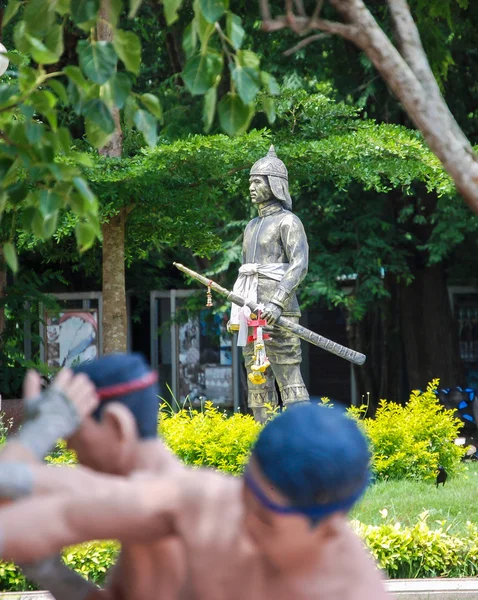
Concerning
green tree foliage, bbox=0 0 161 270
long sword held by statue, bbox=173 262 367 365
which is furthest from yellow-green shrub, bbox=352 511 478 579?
green tree foliage, bbox=0 0 161 270

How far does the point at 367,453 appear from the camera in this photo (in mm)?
1778

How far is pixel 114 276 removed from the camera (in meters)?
10.7

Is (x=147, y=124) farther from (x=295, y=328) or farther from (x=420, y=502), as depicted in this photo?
(x=295, y=328)

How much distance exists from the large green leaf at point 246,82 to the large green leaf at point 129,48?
0.88 ft

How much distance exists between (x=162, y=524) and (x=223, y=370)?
49.7ft

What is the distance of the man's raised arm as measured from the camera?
1741mm

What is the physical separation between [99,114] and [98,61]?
147 mm

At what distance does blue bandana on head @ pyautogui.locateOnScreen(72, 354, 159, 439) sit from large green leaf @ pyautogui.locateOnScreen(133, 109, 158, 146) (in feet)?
2.98

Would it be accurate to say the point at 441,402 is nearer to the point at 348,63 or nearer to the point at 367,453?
the point at 348,63

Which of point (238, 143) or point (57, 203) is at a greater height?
point (238, 143)

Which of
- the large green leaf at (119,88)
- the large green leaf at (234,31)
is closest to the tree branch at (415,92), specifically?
the large green leaf at (234,31)

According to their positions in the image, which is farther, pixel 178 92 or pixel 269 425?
pixel 178 92

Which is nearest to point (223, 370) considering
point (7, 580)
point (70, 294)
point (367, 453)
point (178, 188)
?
point (70, 294)

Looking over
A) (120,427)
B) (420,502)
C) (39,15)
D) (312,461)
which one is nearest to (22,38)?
(39,15)
